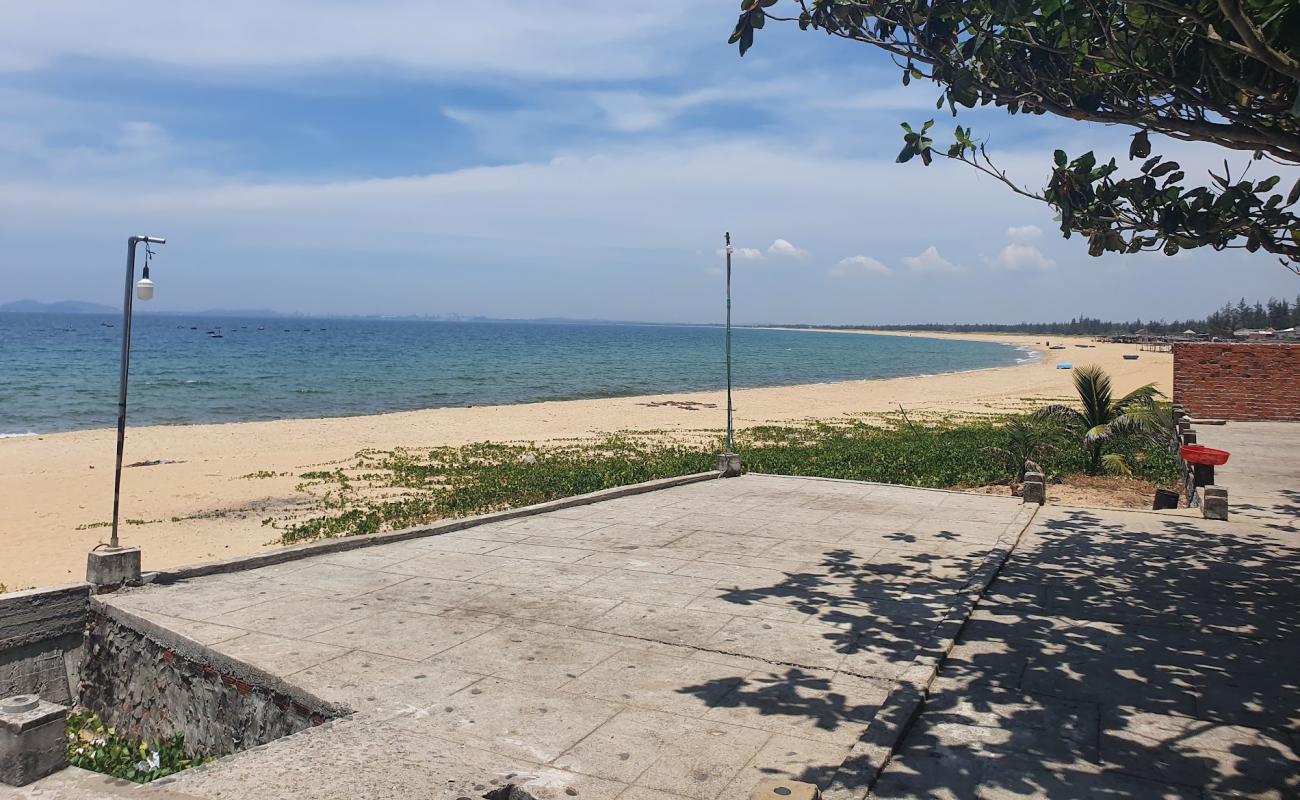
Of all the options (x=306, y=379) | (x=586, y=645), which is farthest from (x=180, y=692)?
(x=306, y=379)

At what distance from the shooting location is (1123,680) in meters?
6.01

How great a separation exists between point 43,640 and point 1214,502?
13.9 metres

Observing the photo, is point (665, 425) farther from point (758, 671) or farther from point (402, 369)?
point (402, 369)

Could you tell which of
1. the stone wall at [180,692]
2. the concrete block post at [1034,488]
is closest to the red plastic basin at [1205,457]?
the concrete block post at [1034,488]

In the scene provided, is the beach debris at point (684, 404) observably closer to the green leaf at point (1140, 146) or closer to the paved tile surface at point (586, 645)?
the paved tile surface at point (586, 645)

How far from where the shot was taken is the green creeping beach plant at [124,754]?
644 cm

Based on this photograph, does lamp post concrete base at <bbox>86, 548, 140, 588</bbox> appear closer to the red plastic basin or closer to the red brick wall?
the red plastic basin

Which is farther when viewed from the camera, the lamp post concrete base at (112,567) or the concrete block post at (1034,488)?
the concrete block post at (1034,488)

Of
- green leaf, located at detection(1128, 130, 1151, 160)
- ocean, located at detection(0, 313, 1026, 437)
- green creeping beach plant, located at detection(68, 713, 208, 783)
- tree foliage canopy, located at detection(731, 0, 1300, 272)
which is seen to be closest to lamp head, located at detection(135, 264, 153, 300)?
green creeping beach plant, located at detection(68, 713, 208, 783)

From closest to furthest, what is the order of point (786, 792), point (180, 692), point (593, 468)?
1. point (786, 792)
2. point (180, 692)
3. point (593, 468)

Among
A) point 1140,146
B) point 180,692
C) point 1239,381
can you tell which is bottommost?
point 180,692

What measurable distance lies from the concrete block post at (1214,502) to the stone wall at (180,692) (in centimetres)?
1152

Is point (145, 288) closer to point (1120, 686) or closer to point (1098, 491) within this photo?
point (1120, 686)

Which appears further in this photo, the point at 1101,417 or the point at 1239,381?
the point at 1239,381
